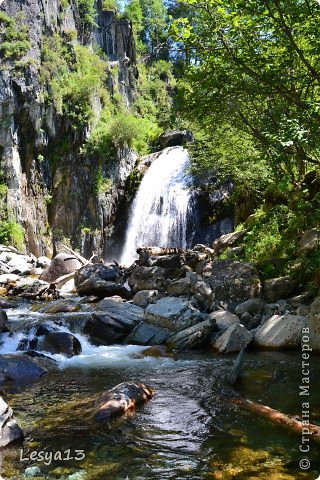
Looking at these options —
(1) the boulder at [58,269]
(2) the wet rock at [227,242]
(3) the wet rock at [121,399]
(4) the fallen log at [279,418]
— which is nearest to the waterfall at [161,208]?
(1) the boulder at [58,269]

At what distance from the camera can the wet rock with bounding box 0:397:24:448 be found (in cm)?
412

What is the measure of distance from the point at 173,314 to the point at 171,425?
4735mm

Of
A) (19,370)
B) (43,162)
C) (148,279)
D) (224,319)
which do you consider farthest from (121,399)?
(43,162)

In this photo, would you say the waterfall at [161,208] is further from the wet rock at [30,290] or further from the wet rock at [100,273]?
the wet rock at [30,290]

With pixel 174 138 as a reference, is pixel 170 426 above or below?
below

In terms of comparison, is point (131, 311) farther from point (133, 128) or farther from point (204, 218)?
point (133, 128)

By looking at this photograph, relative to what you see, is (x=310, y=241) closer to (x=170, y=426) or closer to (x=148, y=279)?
(x=148, y=279)

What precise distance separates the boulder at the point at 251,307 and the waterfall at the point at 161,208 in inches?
466

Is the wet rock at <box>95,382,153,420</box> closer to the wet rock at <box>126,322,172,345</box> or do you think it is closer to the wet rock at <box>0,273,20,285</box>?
the wet rock at <box>126,322,172,345</box>

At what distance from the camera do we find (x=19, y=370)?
21.7 ft

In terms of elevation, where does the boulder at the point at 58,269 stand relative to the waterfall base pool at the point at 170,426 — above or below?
above

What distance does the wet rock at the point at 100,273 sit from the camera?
14555 millimetres

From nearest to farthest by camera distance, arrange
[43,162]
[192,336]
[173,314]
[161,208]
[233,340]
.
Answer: [233,340], [192,336], [173,314], [161,208], [43,162]

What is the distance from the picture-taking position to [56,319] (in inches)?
390
